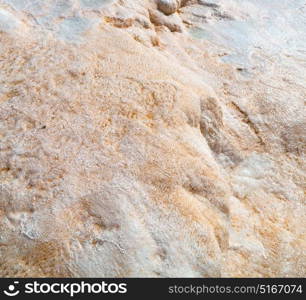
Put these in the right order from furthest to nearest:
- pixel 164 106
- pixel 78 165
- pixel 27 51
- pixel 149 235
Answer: pixel 27 51, pixel 164 106, pixel 78 165, pixel 149 235

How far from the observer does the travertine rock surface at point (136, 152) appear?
248cm

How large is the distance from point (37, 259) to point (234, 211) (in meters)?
1.48

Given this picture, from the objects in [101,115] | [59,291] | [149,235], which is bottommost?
[59,291]

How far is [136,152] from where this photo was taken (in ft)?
9.36

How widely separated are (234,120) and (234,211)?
1099 mm

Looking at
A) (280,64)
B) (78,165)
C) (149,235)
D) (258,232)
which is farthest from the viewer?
(280,64)

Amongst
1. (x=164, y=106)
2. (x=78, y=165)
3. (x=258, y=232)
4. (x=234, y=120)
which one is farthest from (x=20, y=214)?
(x=234, y=120)

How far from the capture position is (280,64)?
14.9 feet

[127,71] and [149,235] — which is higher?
[127,71]

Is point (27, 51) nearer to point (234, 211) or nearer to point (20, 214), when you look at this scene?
point (20, 214)

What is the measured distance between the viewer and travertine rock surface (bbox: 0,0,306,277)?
2480 mm

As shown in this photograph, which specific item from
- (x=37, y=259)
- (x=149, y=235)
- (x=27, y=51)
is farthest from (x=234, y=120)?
(x=37, y=259)

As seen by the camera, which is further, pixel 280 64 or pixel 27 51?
pixel 280 64

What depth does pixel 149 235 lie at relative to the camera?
2.52 meters
